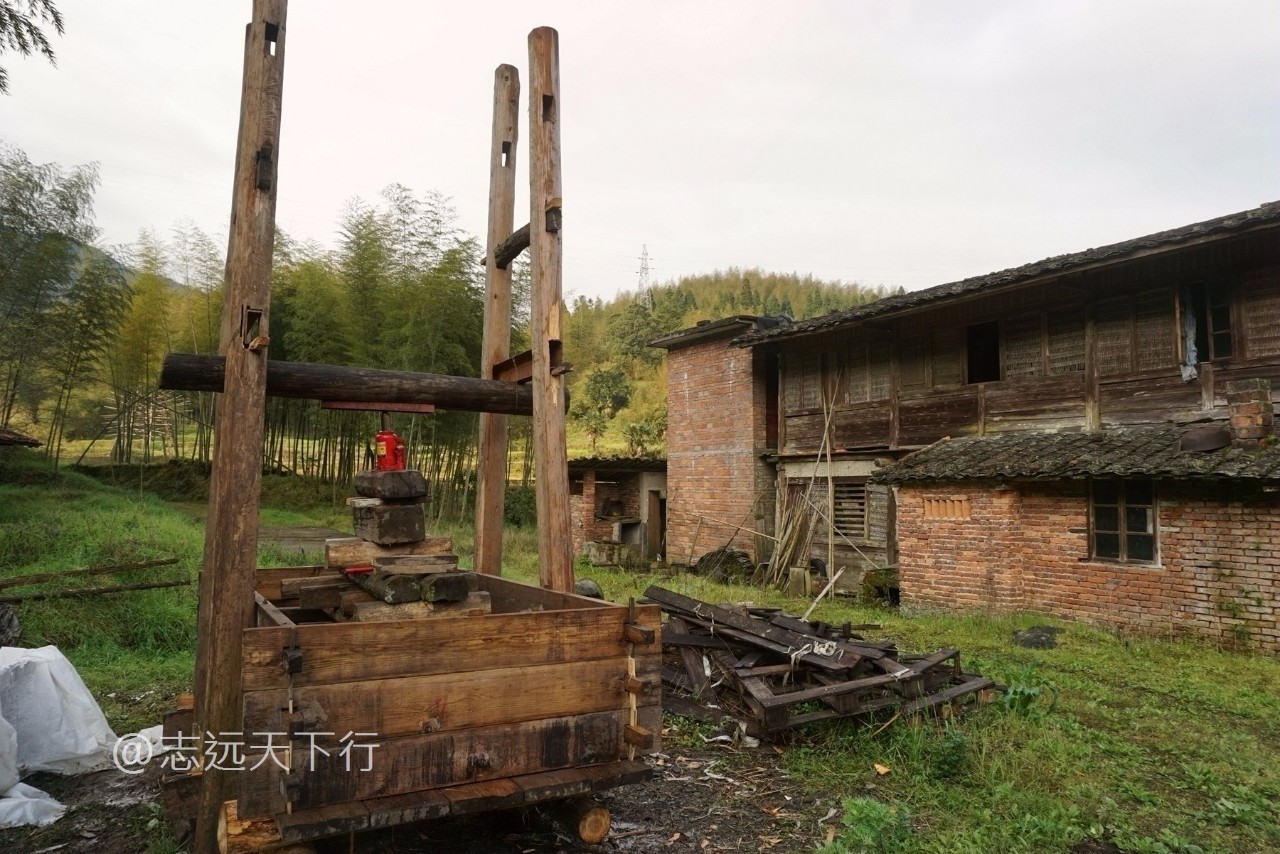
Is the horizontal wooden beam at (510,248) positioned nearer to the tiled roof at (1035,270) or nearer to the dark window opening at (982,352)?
the tiled roof at (1035,270)

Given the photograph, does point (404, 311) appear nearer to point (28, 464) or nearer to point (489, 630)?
point (28, 464)

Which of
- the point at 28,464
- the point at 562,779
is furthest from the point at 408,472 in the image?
the point at 28,464

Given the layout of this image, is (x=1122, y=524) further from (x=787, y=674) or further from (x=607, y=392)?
(x=607, y=392)

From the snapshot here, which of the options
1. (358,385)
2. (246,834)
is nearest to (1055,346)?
(358,385)

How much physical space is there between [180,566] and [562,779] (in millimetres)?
8873

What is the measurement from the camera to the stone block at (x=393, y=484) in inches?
143

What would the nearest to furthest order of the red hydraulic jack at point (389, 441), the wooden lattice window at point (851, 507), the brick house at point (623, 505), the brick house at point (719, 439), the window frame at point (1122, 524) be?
the red hydraulic jack at point (389, 441), the window frame at point (1122, 524), the wooden lattice window at point (851, 507), the brick house at point (719, 439), the brick house at point (623, 505)

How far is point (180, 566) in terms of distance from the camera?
9938 millimetres

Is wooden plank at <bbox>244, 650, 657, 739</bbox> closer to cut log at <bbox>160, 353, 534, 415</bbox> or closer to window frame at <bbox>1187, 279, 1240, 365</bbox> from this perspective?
cut log at <bbox>160, 353, 534, 415</bbox>

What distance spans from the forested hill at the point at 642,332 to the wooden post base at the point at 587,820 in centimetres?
1967

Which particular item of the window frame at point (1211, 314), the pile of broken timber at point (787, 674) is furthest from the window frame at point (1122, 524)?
the pile of broken timber at point (787, 674)

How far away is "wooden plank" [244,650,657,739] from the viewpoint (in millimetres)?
2605

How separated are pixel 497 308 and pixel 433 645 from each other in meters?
2.42

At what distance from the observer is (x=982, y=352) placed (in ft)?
41.2
